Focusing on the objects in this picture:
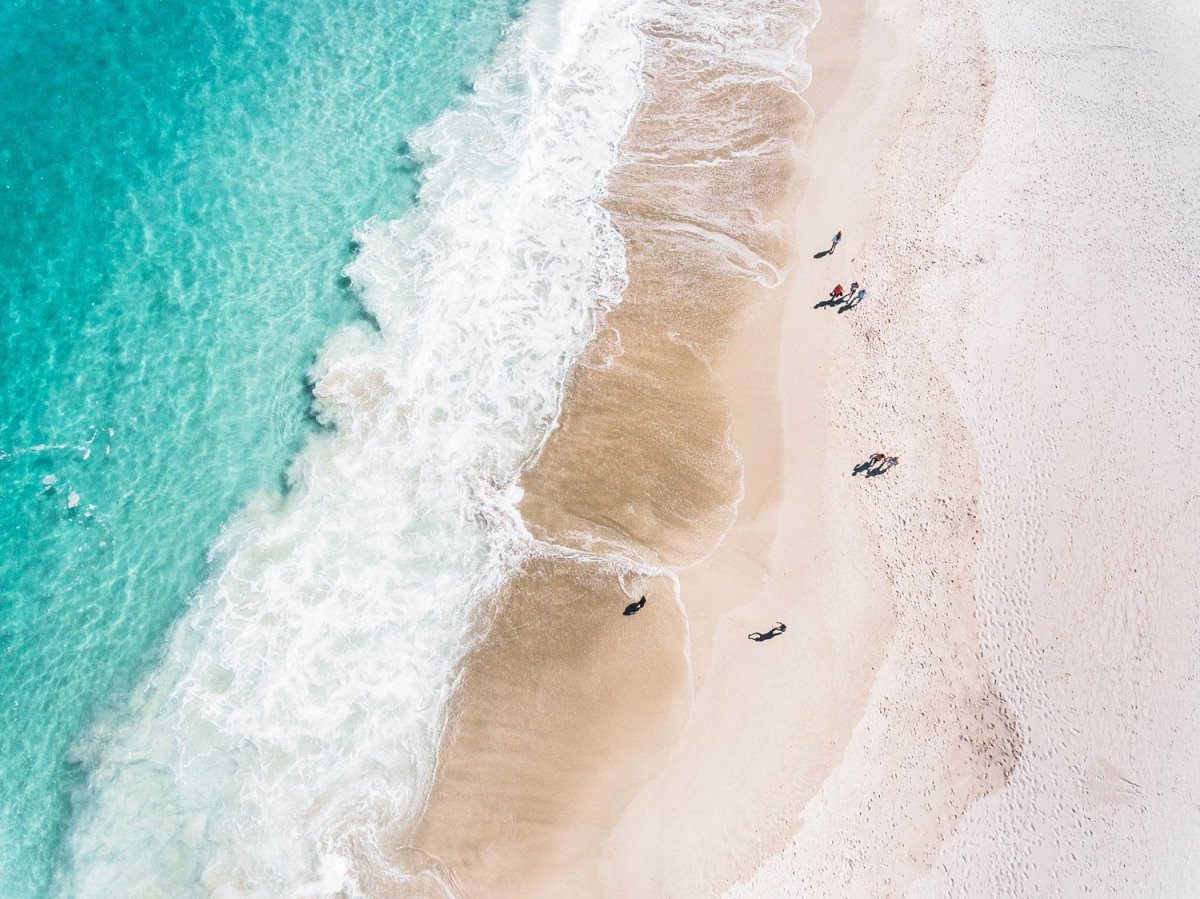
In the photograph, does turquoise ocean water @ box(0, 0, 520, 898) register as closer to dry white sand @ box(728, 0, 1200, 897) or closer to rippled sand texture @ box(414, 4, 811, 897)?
rippled sand texture @ box(414, 4, 811, 897)

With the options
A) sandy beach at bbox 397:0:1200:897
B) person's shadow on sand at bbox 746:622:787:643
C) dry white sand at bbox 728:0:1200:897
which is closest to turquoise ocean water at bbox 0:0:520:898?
sandy beach at bbox 397:0:1200:897

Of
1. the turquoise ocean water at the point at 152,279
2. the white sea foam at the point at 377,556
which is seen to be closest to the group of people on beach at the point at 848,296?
the white sea foam at the point at 377,556

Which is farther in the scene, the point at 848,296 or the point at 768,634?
the point at 848,296

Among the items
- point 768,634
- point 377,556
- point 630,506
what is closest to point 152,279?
point 377,556

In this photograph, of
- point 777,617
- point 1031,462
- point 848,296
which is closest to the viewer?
point 777,617

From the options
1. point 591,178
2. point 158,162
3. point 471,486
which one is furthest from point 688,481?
point 158,162

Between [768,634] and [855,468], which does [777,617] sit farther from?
[855,468]

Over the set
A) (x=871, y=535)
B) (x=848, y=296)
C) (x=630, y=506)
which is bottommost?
(x=871, y=535)

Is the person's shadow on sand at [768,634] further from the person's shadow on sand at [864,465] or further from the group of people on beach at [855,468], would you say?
the person's shadow on sand at [864,465]

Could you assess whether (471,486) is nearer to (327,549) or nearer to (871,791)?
(327,549)
